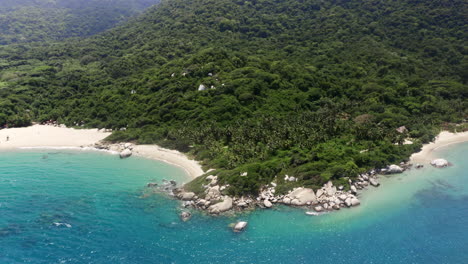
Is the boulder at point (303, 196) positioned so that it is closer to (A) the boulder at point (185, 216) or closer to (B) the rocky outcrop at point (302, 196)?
(B) the rocky outcrop at point (302, 196)

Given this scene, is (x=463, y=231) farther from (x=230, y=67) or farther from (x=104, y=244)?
(x=230, y=67)

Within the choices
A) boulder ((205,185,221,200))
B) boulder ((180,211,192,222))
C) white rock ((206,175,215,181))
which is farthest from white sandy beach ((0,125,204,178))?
boulder ((180,211,192,222))

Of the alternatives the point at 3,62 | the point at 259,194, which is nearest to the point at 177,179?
the point at 259,194

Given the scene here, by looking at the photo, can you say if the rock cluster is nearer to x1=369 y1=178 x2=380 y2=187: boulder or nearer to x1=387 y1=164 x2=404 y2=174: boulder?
x1=369 y1=178 x2=380 y2=187: boulder

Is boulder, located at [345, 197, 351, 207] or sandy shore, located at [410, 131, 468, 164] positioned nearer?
boulder, located at [345, 197, 351, 207]

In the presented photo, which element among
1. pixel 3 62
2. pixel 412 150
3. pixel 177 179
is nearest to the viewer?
pixel 177 179
